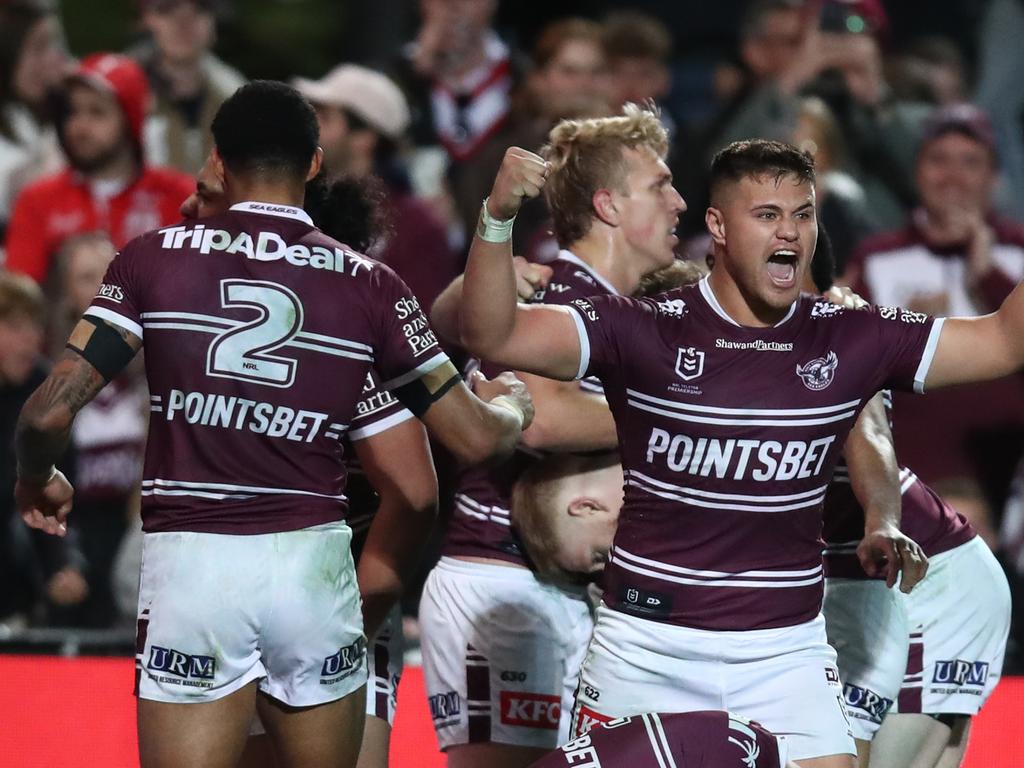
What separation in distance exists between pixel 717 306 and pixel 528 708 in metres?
1.45

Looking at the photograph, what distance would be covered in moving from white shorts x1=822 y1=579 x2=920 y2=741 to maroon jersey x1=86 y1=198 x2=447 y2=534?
5.29 feet

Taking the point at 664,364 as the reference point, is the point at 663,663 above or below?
below

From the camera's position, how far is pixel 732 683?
3.80 meters

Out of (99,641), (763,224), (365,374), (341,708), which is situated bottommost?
(99,641)

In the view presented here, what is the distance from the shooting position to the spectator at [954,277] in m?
7.61

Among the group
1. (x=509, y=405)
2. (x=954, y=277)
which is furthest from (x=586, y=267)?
(x=954, y=277)

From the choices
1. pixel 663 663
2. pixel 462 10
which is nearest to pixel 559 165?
pixel 663 663

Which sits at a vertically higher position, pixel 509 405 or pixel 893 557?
pixel 509 405

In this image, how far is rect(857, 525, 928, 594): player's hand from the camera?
12.8 feet

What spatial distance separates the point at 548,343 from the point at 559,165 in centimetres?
127

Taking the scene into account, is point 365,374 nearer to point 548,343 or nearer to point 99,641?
point 548,343

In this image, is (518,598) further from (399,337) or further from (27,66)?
(27,66)

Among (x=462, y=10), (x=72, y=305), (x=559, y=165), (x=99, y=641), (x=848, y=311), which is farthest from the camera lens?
(x=462, y=10)

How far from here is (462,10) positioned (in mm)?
8766
